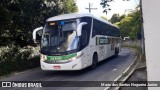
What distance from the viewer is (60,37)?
1152 cm

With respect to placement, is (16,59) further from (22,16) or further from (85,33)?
(22,16)

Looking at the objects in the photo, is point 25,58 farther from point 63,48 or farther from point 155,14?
point 155,14

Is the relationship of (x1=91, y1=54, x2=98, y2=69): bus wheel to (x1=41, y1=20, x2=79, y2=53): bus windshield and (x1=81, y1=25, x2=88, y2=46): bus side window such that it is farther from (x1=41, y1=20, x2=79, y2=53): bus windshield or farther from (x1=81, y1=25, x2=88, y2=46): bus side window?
(x1=41, y1=20, x2=79, y2=53): bus windshield

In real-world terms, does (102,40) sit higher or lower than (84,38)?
lower

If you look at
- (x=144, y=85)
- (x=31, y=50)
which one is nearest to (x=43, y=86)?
(x=144, y=85)

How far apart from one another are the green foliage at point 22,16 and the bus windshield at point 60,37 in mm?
5079

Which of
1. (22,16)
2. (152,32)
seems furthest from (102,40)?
(152,32)

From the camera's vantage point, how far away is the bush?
42.2 feet

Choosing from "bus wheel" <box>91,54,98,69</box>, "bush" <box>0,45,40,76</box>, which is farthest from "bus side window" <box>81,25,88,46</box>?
"bush" <box>0,45,40,76</box>

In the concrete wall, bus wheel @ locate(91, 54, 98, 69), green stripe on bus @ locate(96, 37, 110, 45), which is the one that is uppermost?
the concrete wall

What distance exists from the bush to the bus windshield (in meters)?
2.59

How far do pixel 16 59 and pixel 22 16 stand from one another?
4736 millimetres

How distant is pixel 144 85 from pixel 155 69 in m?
3.56

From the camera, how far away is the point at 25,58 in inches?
574
